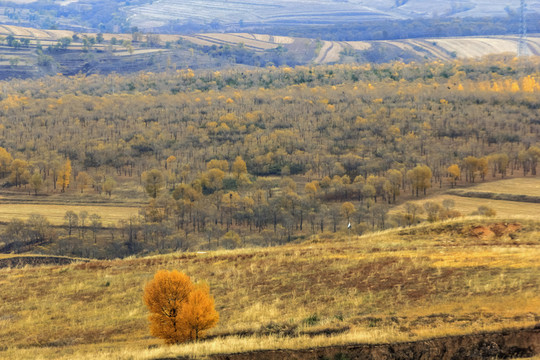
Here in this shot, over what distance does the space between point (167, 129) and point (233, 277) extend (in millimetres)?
126242

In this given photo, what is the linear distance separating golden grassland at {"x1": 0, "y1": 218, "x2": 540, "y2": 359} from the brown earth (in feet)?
1.37

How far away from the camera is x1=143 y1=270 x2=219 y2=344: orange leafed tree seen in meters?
22.5

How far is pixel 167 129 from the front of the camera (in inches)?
6156

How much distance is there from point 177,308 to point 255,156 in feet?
351

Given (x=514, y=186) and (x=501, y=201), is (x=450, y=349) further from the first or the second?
(x=514, y=186)

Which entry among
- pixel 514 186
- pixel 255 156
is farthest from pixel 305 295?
pixel 255 156

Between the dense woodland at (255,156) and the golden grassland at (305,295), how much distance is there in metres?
39.8

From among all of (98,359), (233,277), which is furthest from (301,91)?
(98,359)

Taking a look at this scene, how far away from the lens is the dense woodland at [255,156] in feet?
285

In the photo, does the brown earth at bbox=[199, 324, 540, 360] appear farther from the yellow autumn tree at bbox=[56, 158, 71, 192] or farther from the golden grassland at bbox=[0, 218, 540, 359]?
the yellow autumn tree at bbox=[56, 158, 71, 192]

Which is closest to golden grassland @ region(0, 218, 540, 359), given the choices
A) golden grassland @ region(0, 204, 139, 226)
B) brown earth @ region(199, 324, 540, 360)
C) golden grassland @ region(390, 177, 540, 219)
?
brown earth @ region(199, 324, 540, 360)

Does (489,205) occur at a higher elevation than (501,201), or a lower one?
higher

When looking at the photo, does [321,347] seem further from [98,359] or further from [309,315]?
[98,359]

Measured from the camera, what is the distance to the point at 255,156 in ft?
425
